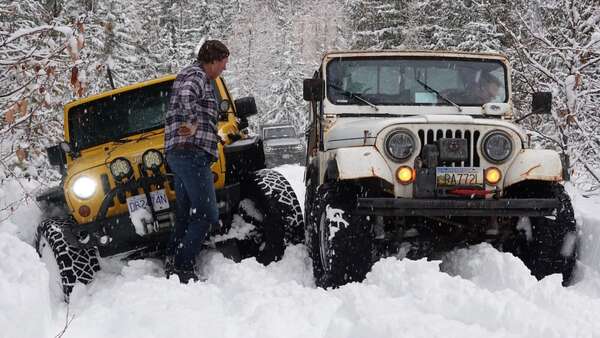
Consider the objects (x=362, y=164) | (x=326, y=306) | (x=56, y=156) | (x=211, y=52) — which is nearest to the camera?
(x=326, y=306)

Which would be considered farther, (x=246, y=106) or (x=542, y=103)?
(x=246, y=106)

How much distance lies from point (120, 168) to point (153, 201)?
387 mm

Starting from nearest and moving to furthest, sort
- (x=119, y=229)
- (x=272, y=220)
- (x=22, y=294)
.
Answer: (x=22, y=294)
(x=119, y=229)
(x=272, y=220)

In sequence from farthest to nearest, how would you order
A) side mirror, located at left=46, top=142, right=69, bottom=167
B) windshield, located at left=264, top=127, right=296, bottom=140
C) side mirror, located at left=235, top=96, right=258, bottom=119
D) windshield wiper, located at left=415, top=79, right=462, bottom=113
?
windshield, located at left=264, top=127, right=296, bottom=140, side mirror, located at left=46, top=142, right=69, bottom=167, side mirror, located at left=235, top=96, right=258, bottom=119, windshield wiper, located at left=415, top=79, right=462, bottom=113

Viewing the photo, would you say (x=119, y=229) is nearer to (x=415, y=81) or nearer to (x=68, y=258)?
(x=68, y=258)

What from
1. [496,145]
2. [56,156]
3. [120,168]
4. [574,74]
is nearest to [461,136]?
[496,145]

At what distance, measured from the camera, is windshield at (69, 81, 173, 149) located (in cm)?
626

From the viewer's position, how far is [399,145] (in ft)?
14.8

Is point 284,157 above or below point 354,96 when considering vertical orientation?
below

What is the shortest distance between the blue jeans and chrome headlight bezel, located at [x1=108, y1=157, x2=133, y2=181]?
559 mm

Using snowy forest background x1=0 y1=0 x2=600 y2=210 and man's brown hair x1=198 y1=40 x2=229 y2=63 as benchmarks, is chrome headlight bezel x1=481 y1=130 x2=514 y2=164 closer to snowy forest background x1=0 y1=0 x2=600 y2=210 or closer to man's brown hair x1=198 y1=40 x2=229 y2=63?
man's brown hair x1=198 y1=40 x2=229 y2=63

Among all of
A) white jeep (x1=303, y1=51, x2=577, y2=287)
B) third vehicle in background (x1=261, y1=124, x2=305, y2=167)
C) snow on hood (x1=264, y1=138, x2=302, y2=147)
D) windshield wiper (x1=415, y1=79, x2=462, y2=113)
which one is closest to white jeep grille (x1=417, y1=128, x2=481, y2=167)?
white jeep (x1=303, y1=51, x2=577, y2=287)

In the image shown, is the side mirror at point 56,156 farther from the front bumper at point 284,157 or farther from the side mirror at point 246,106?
the front bumper at point 284,157

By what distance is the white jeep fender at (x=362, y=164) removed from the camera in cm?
435
